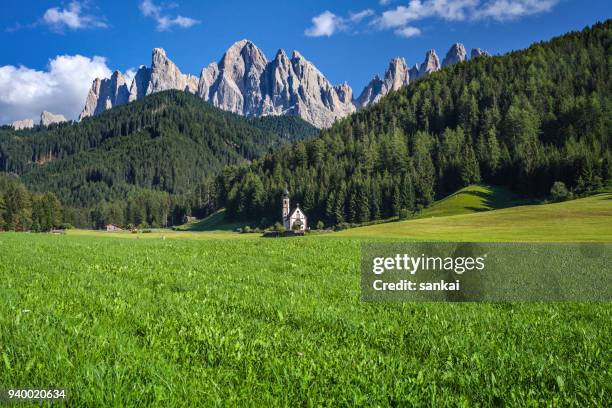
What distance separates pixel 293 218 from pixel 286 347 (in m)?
148

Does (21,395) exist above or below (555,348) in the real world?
above

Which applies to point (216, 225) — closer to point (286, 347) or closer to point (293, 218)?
point (293, 218)

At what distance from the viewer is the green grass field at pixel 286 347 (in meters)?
4.77

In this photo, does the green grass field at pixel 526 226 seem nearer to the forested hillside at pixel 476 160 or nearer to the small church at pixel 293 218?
the forested hillside at pixel 476 160

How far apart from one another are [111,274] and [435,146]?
183 m

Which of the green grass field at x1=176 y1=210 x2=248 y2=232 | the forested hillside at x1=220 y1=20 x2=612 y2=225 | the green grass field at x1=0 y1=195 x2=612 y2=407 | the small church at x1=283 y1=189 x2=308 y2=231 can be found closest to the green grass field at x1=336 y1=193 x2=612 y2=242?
the forested hillside at x1=220 y1=20 x2=612 y2=225

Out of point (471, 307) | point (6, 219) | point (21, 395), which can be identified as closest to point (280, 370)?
point (21, 395)

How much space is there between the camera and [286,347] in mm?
6297

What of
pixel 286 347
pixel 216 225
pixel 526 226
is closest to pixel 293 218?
pixel 216 225

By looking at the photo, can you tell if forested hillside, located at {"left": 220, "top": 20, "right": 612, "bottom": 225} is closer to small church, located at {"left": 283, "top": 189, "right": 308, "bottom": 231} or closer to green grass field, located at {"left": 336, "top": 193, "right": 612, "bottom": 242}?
small church, located at {"left": 283, "top": 189, "right": 308, "bottom": 231}

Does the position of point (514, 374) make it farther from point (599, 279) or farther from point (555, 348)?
point (599, 279)

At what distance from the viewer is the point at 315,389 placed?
490 centimetres

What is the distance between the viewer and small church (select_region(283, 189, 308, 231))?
152012mm

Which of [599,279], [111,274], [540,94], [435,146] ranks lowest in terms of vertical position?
[599,279]
